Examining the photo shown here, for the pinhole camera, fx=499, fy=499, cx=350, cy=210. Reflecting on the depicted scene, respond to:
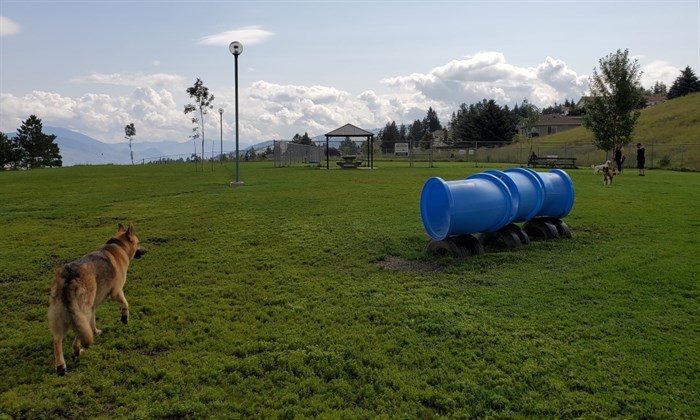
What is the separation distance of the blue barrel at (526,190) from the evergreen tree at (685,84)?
90664 mm

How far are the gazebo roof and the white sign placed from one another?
1186 cm

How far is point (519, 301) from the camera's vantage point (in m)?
5.61

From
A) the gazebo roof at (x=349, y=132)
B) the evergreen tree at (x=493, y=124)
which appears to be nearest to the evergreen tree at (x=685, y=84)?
the evergreen tree at (x=493, y=124)

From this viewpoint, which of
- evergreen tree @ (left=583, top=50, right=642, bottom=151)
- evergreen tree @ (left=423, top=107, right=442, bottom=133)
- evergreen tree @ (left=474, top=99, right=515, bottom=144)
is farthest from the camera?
evergreen tree @ (left=423, top=107, right=442, bottom=133)

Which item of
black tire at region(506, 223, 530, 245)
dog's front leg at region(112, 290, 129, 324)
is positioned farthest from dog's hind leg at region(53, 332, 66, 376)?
black tire at region(506, 223, 530, 245)

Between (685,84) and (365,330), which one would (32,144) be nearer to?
(365,330)

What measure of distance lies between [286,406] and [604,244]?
7.19m

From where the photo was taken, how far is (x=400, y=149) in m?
50.6

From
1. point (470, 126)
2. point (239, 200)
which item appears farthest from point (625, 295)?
point (470, 126)

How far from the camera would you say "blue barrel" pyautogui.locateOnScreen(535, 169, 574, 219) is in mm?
9141

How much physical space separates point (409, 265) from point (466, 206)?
4.04ft

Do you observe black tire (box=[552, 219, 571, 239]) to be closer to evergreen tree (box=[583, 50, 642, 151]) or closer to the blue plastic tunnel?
the blue plastic tunnel

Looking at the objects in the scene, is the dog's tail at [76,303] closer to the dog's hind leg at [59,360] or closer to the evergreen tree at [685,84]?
the dog's hind leg at [59,360]

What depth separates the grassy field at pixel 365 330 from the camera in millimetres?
3545
